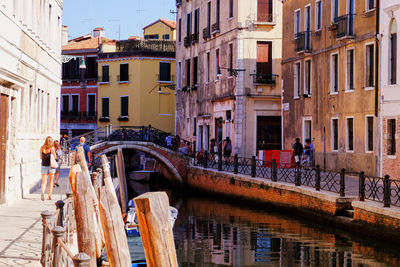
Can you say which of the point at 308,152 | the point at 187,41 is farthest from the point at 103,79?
the point at 308,152

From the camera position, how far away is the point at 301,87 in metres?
30.6

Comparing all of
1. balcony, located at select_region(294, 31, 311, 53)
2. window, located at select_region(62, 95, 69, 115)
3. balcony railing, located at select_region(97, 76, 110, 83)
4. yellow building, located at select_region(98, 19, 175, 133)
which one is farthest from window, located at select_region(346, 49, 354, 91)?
window, located at select_region(62, 95, 69, 115)

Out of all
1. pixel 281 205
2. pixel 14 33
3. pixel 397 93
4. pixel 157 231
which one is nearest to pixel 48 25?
pixel 14 33

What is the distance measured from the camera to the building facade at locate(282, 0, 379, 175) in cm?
2488

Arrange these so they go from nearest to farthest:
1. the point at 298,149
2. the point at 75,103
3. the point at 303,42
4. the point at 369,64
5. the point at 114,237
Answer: the point at 114,237 → the point at 369,64 → the point at 298,149 → the point at 303,42 → the point at 75,103

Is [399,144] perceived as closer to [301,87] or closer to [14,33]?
[301,87]

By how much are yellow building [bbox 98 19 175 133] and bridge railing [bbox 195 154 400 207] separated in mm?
15712

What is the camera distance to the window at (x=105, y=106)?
5188 centimetres

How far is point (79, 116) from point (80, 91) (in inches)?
75.7

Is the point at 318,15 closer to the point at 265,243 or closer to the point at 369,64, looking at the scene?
the point at 369,64

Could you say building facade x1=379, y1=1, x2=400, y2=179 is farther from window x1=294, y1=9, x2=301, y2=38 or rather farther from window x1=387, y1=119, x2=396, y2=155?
window x1=294, y1=9, x2=301, y2=38

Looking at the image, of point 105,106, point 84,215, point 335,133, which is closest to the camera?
point 84,215

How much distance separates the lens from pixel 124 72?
50969 mm

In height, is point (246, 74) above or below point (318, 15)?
below
